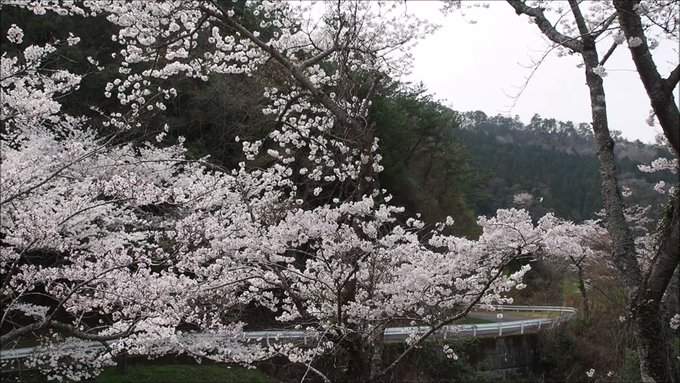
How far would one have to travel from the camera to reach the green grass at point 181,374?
379 inches

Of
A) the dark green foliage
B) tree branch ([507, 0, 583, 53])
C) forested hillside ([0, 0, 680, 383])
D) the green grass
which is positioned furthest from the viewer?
the dark green foliage

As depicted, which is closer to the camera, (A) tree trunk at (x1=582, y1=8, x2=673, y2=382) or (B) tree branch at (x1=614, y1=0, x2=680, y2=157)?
(B) tree branch at (x1=614, y1=0, x2=680, y2=157)

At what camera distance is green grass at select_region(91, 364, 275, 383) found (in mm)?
9616

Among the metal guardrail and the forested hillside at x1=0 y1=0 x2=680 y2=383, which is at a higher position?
the forested hillside at x1=0 y1=0 x2=680 y2=383

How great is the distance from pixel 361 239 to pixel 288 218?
73 centimetres

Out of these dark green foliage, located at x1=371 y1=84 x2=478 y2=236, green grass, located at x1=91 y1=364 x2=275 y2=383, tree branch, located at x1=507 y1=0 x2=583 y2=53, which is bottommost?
green grass, located at x1=91 y1=364 x2=275 y2=383

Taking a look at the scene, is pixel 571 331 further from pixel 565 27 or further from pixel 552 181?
pixel 552 181

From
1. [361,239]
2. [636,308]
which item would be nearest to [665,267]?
[636,308]

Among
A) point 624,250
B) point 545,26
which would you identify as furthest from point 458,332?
point 545,26

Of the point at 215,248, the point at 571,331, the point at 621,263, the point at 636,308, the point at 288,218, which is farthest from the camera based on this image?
the point at 571,331

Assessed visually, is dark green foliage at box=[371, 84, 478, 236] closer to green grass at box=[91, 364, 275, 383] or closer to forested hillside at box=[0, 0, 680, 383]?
forested hillside at box=[0, 0, 680, 383]

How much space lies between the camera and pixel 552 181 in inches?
1654

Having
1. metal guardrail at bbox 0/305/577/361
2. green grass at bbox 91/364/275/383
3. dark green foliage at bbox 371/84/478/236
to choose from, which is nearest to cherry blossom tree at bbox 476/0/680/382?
metal guardrail at bbox 0/305/577/361

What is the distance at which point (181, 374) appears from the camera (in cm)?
1030
